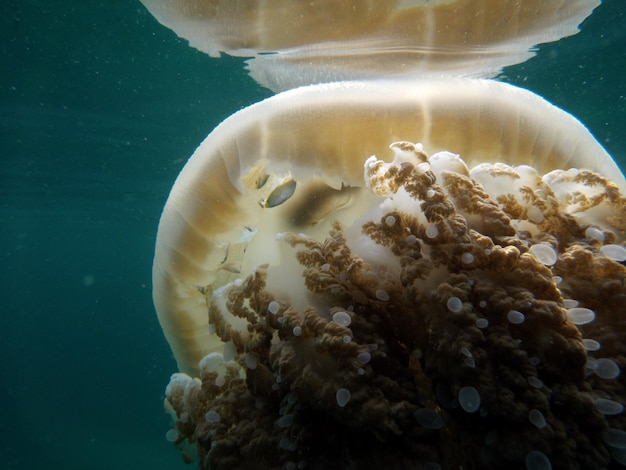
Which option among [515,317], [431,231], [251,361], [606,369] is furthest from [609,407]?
[251,361]

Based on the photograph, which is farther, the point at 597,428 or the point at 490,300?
the point at 490,300

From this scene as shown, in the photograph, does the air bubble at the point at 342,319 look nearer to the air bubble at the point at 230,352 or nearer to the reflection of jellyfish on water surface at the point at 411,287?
the reflection of jellyfish on water surface at the point at 411,287

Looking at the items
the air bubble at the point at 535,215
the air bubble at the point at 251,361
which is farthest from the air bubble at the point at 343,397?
the air bubble at the point at 535,215

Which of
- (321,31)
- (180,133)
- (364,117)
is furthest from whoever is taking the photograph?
(180,133)

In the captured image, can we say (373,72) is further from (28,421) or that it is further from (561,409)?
(28,421)

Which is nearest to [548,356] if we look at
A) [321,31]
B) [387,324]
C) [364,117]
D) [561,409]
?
[561,409]

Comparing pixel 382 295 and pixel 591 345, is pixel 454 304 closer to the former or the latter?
pixel 382 295

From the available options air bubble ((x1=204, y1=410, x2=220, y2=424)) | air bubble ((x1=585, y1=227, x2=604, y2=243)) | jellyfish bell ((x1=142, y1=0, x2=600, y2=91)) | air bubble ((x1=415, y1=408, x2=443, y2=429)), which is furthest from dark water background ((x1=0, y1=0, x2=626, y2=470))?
air bubble ((x1=415, y1=408, x2=443, y2=429))

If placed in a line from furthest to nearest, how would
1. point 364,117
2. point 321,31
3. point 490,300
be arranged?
point 321,31
point 364,117
point 490,300

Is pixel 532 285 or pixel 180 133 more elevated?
pixel 532 285
